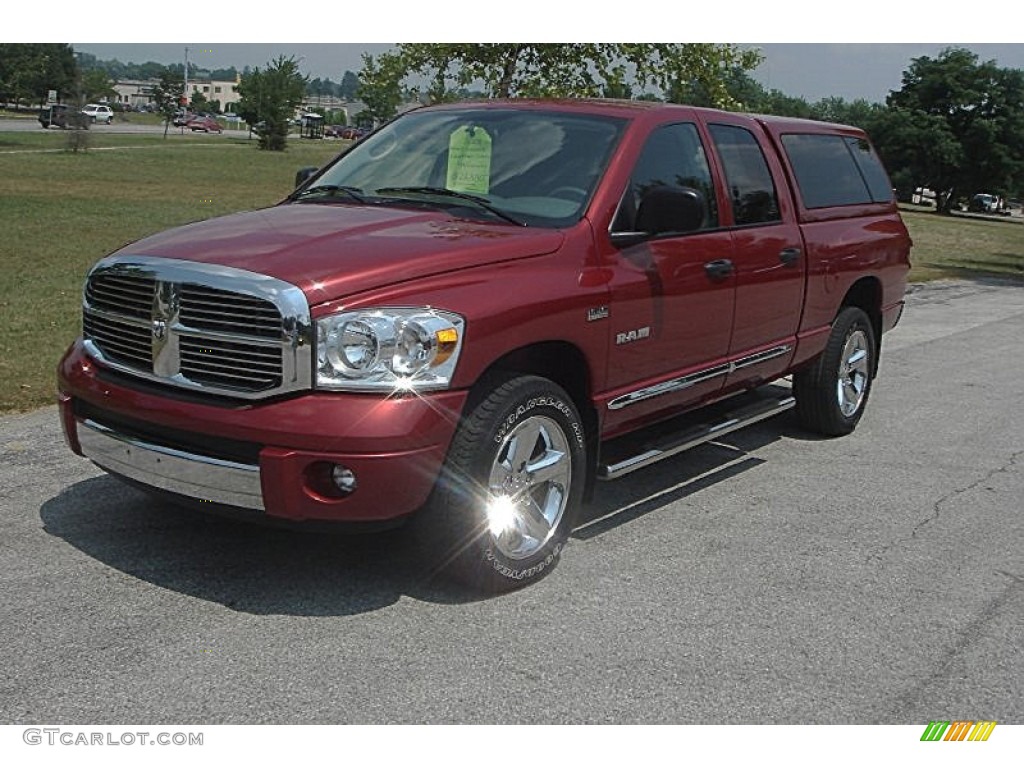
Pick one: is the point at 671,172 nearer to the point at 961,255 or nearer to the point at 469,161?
the point at 469,161

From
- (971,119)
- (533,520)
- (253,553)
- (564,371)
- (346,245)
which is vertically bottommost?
(253,553)

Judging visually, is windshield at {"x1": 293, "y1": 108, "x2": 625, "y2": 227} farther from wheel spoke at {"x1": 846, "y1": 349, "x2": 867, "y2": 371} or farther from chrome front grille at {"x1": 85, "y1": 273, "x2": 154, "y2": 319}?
wheel spoke at {"x1": 846, "y1": 349, "x2": 867, "y2": 371}

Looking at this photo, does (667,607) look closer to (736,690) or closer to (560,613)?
(560,613)

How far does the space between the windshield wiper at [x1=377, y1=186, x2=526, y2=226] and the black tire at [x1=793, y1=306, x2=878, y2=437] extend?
9.52ft

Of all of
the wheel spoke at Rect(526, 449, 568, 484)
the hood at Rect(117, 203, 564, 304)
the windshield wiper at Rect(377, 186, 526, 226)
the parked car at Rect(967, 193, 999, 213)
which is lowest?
the parked car at Rect(967, 193, 999, 213)

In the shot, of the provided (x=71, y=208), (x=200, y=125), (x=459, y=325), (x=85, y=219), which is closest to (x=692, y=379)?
(x=459, y=325)

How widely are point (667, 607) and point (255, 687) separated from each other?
63.5 inches

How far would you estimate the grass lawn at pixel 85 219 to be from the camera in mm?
9188

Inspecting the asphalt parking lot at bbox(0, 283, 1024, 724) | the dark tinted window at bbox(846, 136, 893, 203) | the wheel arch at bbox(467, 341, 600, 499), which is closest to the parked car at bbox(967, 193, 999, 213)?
the dark tinted window at bbox(846, 136, 893, 203)

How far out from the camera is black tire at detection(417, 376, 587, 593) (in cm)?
421

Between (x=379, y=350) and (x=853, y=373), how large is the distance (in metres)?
4.43

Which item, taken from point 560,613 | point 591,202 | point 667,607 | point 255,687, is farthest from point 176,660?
point 591,202

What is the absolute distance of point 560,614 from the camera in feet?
14.2

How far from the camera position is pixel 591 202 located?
495 cm
